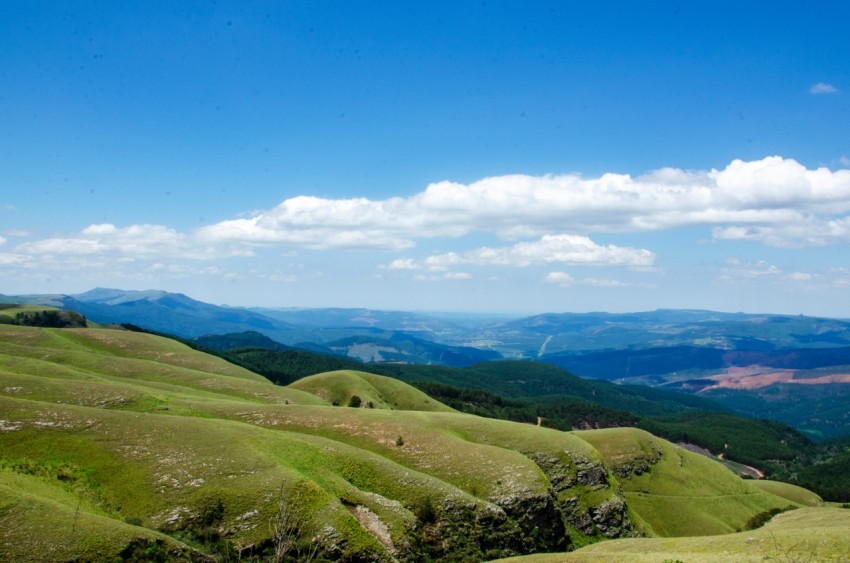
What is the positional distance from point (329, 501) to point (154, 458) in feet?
71.7

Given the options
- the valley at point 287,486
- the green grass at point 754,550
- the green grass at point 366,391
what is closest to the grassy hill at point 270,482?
the valley at point 287,486

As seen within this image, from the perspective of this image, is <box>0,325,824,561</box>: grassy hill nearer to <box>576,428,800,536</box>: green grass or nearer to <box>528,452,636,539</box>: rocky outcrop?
<box>528,452,636,539</box>: rocky outcrop

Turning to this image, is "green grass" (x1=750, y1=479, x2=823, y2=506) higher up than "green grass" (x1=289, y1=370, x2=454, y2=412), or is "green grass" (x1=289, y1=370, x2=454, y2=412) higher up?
"green grass" (x1=289, y1=370, x2=454, y2=412)

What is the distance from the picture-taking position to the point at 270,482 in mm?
59219

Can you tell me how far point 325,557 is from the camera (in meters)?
52.8

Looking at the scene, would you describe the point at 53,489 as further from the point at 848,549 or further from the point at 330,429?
the point at 848,549

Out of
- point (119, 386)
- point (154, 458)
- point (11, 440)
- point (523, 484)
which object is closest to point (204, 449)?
point (154, 458)

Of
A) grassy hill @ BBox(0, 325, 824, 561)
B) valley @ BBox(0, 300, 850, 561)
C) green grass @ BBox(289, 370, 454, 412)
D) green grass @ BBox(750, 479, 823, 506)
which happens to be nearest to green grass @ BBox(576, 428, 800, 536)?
valley @ BBox(0, 300, 850, 561)

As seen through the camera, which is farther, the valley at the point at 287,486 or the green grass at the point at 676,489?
the green grass at the point at 676,489

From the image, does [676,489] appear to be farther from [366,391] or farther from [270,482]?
[270,482]

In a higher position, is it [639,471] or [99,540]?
[99,540]

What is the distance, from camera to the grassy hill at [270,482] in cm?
5091

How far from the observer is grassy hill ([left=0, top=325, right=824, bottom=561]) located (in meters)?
50.9

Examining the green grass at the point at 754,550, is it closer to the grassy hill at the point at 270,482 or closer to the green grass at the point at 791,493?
the grassy hill at the point at 270,482
